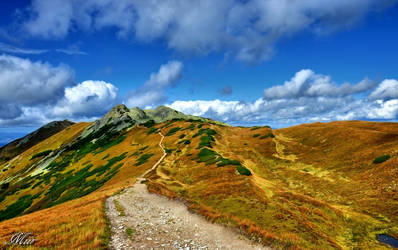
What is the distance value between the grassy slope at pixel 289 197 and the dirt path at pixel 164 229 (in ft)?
3.61

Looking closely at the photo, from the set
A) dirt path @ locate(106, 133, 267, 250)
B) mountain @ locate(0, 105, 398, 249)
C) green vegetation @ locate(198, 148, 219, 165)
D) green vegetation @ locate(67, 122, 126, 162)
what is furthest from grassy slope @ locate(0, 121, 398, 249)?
green vegetation @ locate(67, 122, 126, 162)

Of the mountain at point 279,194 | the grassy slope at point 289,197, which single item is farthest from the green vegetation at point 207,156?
the grassy slope at point 289,197

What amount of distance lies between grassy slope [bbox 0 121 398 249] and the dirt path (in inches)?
43.4

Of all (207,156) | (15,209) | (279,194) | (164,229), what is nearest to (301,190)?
(279,194)

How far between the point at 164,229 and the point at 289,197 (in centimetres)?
1480

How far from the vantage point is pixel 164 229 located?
15.6 meters

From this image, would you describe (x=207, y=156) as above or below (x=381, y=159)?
above

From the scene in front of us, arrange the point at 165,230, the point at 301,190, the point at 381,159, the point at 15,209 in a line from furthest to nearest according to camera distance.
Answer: the point at 15,209
the point at 381,159
the point at 301,190
the point at 165,230

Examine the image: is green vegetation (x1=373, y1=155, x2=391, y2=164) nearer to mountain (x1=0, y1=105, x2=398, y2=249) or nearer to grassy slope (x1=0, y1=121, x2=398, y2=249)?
mountain (x1=0, y1=105, x2=398, y2=249)

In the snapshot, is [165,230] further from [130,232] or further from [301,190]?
[301,190]

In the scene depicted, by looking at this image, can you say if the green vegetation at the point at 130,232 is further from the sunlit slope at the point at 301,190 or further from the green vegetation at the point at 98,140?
the green vegetation at the point at 98,140

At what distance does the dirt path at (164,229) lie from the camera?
13.2 m

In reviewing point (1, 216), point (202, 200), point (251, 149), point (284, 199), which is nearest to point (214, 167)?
point (202, 200)

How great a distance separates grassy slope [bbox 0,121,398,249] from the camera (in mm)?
14633
